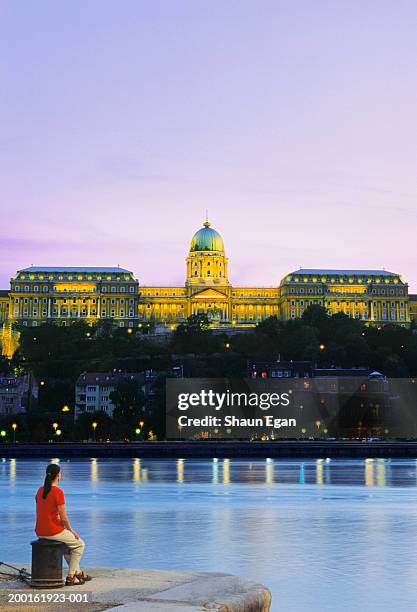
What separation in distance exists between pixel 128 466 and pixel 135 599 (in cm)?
9310

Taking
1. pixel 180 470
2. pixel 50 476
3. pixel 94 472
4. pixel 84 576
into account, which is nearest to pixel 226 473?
pixel 180 470

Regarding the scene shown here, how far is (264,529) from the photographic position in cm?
4172

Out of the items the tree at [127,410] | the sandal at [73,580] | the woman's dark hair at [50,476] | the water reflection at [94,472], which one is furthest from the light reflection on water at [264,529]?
the tree at [127,410]

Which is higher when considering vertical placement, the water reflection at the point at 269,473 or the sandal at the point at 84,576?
the sandal at the point at 84,576

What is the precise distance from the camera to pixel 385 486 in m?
71.2

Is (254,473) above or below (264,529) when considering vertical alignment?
below

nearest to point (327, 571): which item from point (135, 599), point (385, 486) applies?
point (135, 599)

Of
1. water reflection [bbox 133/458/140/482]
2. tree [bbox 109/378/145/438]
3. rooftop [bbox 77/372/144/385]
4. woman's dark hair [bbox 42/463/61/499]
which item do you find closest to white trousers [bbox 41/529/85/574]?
woman's dark hair [bbox 42/463/61/499]

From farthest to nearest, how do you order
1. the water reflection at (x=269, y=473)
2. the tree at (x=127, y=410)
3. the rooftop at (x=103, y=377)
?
the rooftop at (x=103, y=377)
the tree at (x=127, y=410)
the water reflection at (x=269, y=473)

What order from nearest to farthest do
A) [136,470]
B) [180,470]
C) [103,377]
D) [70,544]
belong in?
[70,544], [136,470], [180,470], [103,377]

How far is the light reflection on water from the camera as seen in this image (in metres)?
27.5

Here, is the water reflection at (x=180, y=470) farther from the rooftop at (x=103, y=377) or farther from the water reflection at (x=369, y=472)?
the rooftop at (x=103, y=377)

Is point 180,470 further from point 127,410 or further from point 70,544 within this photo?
point 70,544

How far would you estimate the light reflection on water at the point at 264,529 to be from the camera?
27.5m
